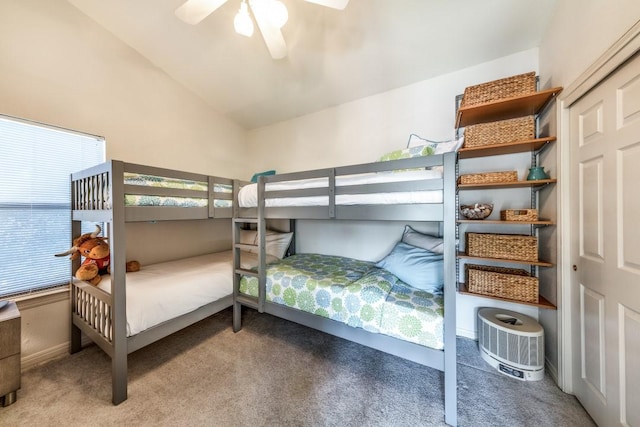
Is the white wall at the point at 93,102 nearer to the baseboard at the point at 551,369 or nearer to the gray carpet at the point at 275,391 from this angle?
the gray carpet at the point at 275,391

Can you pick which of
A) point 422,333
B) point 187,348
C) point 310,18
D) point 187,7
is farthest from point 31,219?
point 422,333

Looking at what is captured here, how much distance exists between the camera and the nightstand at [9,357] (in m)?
1.38

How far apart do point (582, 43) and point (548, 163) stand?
77 cm

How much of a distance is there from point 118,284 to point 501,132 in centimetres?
300

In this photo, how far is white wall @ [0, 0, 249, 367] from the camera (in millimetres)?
1729

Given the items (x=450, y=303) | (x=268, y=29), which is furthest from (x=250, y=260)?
(x=268, y=29)

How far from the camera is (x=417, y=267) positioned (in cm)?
191

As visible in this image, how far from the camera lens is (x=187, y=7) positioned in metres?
1.31

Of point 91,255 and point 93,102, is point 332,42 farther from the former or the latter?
point 91,255

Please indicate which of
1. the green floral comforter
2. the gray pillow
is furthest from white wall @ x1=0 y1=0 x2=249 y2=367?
the gray pillow

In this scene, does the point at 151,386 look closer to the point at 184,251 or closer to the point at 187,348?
the point at 187,348

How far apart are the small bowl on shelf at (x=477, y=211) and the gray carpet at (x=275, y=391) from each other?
3.99 feet

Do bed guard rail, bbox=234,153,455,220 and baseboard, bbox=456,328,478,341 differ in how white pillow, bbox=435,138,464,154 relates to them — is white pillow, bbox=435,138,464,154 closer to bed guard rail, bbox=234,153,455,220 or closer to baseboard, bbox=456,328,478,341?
bed guard rail, bbox=234,153,455,220

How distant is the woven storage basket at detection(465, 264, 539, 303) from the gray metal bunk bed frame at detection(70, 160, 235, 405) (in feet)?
7.86
